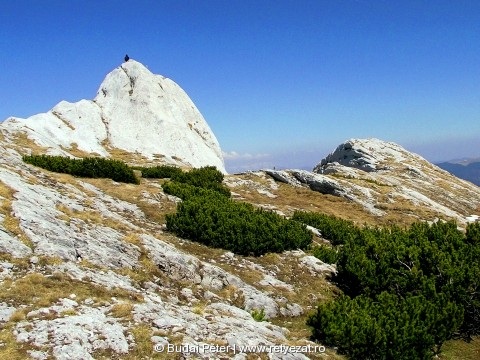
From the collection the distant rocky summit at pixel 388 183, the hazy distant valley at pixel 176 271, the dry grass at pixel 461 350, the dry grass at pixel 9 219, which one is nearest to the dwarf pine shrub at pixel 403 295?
the hazy distant valley at pixel 176 271

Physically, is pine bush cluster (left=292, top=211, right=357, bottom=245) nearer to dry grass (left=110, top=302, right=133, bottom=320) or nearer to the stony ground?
the stony ground

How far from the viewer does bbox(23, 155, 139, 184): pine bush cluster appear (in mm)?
33750

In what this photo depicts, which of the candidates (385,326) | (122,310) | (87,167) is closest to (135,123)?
(87,167)

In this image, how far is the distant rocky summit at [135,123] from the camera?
251 ft

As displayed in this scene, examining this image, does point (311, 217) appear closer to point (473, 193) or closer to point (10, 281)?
point (10, 281)

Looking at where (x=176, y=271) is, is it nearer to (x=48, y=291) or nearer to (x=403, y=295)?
(x=48, y=291)

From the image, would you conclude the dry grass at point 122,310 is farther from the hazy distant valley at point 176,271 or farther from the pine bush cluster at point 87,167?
the pine bush cluster at point 87,167

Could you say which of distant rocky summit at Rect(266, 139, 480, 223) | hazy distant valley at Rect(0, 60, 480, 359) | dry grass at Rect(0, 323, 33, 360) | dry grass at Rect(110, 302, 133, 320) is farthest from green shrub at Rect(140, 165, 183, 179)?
dry grass at Rect(0, 323, 33, 360)

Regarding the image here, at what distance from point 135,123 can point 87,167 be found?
54.8 metres

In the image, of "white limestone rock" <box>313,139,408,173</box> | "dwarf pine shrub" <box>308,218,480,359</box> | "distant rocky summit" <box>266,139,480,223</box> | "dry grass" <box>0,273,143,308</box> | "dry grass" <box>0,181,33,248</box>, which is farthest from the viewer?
"white limestone rock" <box>313,139,408,173</box>

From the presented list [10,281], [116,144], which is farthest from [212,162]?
[10,281]

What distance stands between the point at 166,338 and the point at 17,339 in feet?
14.1

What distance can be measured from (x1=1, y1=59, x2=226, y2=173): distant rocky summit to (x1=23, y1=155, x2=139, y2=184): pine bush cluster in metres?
36.4

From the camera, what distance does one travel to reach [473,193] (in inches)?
3228
